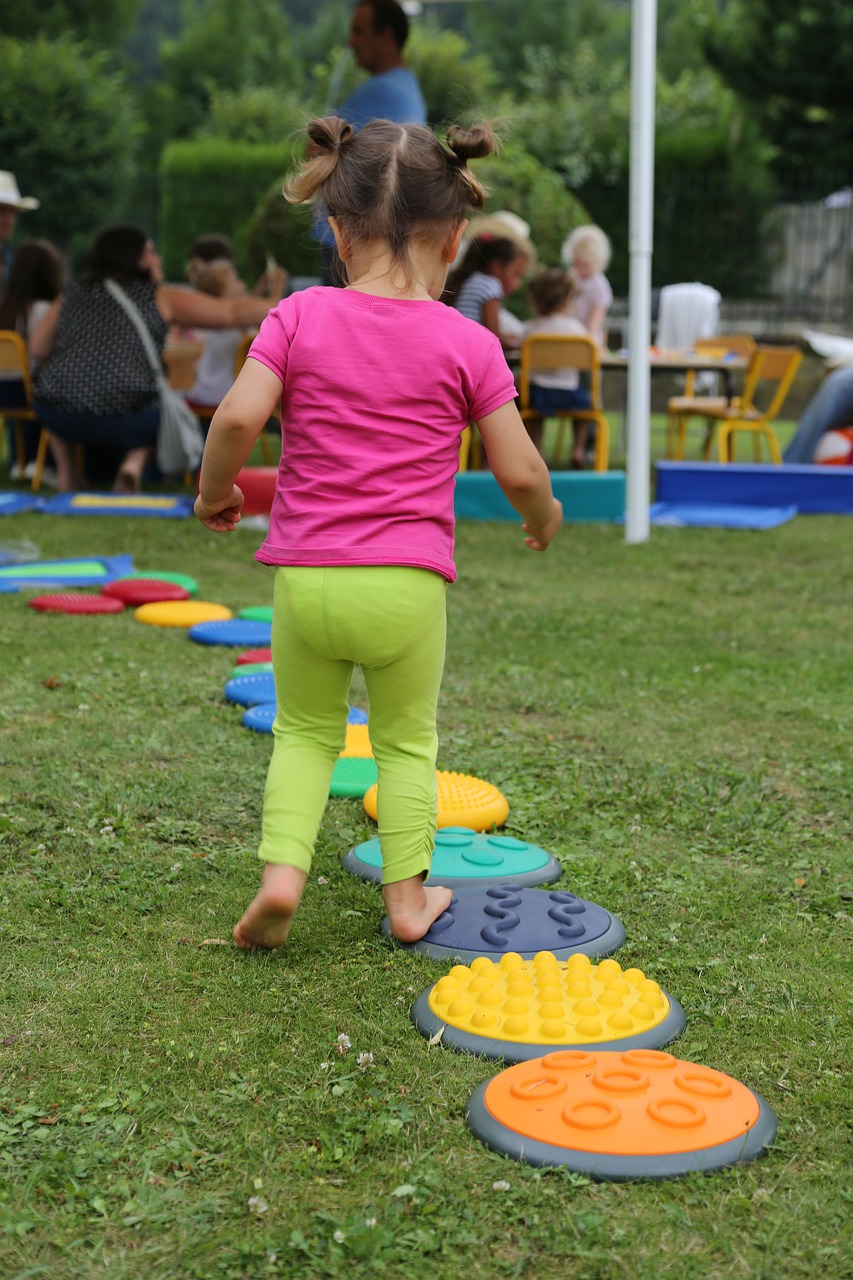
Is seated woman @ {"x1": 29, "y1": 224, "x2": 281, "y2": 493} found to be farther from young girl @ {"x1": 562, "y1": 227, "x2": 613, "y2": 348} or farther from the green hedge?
the green hedge

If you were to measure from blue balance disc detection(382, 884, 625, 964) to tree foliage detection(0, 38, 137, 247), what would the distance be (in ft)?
90.6

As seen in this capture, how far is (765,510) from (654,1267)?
6893 millimetres

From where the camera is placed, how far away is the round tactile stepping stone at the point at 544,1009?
1997 mm

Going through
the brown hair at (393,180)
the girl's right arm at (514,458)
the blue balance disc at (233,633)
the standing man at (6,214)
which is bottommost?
the blue balance disc at (233,633)

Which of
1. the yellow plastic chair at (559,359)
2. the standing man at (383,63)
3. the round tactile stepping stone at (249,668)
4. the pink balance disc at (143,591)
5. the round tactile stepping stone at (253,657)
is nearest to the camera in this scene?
the round tactile stepping stone at (249,668)

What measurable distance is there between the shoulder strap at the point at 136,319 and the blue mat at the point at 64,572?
227 centimetres

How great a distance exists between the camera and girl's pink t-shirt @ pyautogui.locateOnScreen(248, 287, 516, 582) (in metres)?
2.17

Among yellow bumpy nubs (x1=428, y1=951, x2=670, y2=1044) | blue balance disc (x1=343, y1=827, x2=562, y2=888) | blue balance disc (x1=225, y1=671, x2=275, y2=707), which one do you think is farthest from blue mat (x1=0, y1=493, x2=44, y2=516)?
yellow bumpy nubs (x1=428, y1=951, x2=670, y2=1044)

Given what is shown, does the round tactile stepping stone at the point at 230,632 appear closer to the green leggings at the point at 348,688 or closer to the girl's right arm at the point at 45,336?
the green leggings at the point at 348,688

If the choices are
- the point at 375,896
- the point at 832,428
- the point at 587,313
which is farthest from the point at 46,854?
the point at 587,313

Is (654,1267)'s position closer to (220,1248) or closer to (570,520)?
(220,1248)

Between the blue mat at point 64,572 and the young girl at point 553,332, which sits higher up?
the young girl at point 553,332

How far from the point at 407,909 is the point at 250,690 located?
1.60 meters

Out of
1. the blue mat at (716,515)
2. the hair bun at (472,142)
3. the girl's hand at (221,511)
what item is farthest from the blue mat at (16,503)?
the hair bun at (472,142)
